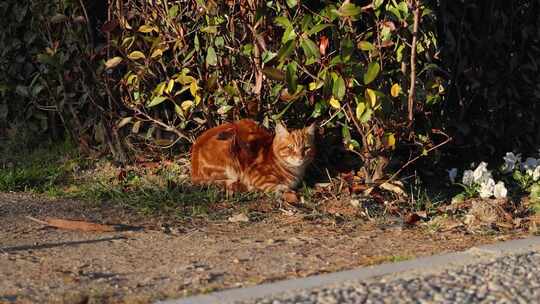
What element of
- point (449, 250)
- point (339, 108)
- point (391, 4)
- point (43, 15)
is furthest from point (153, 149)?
point (449, 250)

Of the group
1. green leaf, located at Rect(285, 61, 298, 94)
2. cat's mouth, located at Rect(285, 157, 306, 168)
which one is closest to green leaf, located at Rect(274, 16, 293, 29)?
green leaf, located at Rect(285, 61, 298, 94)

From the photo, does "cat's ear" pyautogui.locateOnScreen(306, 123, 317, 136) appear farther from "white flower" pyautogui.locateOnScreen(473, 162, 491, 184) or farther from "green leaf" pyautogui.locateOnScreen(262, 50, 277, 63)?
"white flower" pyautogui.locateOnScreen(473, 162, 491, 184)

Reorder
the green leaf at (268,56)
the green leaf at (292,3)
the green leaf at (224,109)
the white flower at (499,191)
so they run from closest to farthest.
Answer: the green leaf at (292,3), the white flower at (499,191), the green leaf at (268,56), the green leaf at (224,109)

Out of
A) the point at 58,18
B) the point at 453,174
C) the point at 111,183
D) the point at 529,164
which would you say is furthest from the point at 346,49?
the point at 58,18

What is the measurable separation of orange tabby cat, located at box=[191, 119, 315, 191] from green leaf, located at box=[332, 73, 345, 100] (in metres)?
0.70

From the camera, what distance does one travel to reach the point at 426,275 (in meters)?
3.93

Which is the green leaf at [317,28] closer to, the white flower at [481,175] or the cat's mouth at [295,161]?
the cat's mouth at [295,161]

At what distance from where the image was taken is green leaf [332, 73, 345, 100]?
5367mm

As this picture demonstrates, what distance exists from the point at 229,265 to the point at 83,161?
3550 millimetres

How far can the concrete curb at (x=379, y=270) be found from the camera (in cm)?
362

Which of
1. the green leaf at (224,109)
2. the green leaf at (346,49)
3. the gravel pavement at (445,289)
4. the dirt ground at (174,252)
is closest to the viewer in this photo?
the gravel pavement at (445,289)

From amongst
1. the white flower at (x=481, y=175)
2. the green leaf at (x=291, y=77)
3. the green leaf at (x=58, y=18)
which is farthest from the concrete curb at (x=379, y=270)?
the green leaf at (x=58, y=18)

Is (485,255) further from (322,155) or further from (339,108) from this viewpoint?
(322,155)

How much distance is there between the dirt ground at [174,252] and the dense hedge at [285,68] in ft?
3.11
